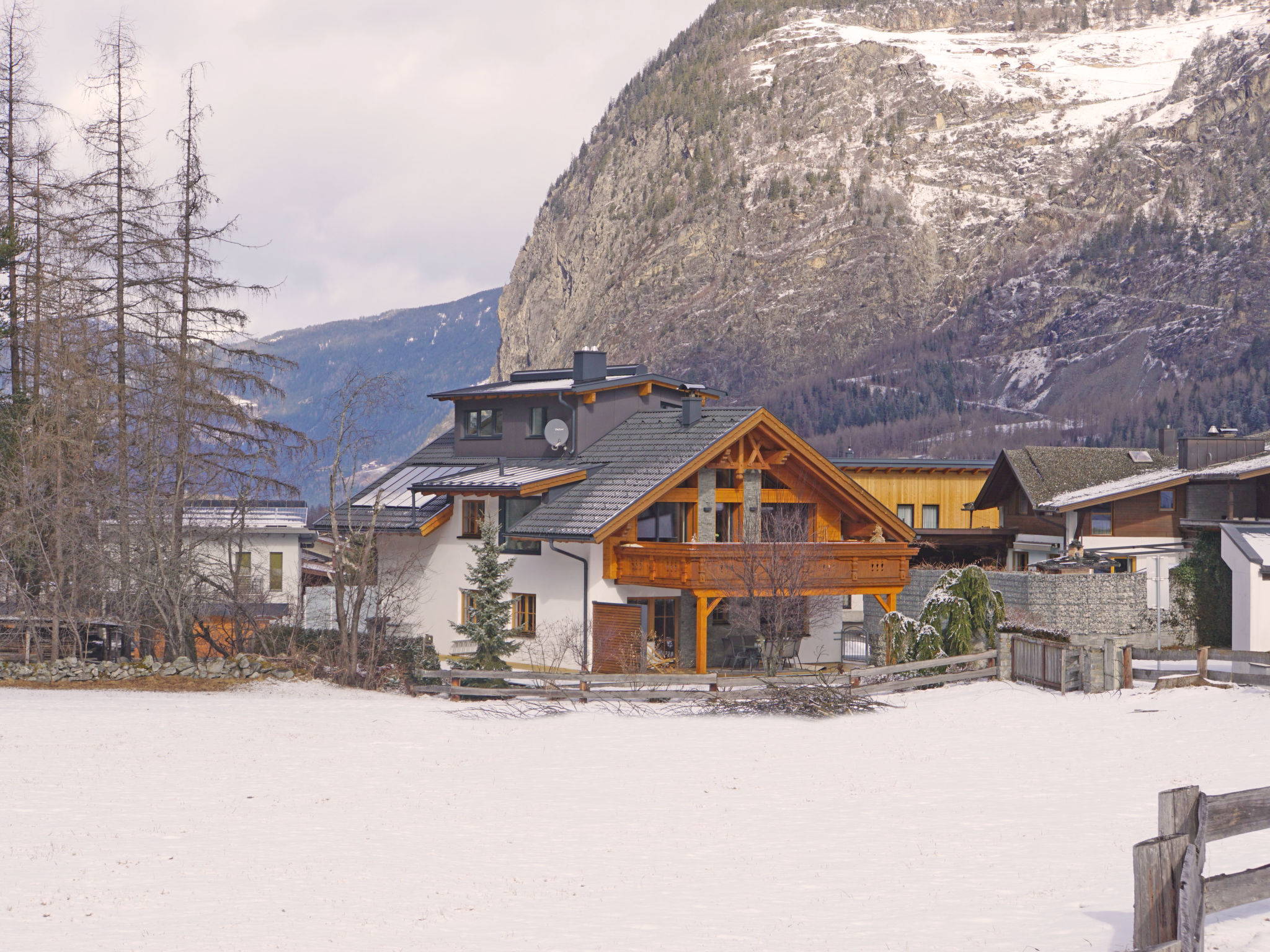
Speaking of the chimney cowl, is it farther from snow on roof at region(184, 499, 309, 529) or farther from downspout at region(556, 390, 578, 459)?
snow on roof at region(184, 499, 309, 529)

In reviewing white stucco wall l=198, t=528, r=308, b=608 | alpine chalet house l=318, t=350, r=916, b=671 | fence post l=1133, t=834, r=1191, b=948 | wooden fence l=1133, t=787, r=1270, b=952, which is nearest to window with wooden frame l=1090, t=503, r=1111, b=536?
alpine chalet house l=318, t=350, r=916, b=671

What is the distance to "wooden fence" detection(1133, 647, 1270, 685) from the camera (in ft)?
87.1

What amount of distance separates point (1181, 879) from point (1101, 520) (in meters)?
43.0

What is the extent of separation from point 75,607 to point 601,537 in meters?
13.1

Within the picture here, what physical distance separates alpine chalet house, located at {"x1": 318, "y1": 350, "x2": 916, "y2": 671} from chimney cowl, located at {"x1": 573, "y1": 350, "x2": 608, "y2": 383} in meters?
0.06

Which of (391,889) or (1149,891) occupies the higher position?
(1149,891)

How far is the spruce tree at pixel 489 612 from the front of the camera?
103 ft

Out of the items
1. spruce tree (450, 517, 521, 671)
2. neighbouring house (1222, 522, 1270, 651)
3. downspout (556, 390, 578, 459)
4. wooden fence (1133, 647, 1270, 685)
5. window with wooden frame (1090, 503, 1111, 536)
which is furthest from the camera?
window with wooden frame (1090, 503, 1111, 536)

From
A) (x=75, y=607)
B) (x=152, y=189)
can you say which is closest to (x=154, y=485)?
(x=75, y=607)

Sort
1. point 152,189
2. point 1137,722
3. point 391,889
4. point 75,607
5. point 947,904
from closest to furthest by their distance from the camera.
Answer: point 947,904
point 391,889
point 1137,722
point 75,607
point 152,189

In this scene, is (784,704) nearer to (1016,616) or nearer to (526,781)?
(526,781)

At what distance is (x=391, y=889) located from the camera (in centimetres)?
1289

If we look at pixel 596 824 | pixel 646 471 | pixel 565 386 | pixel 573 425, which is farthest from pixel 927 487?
pixel 596 824

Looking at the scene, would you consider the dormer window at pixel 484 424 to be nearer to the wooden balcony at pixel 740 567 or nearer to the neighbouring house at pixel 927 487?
the wooden balcony at pixel 740 567
